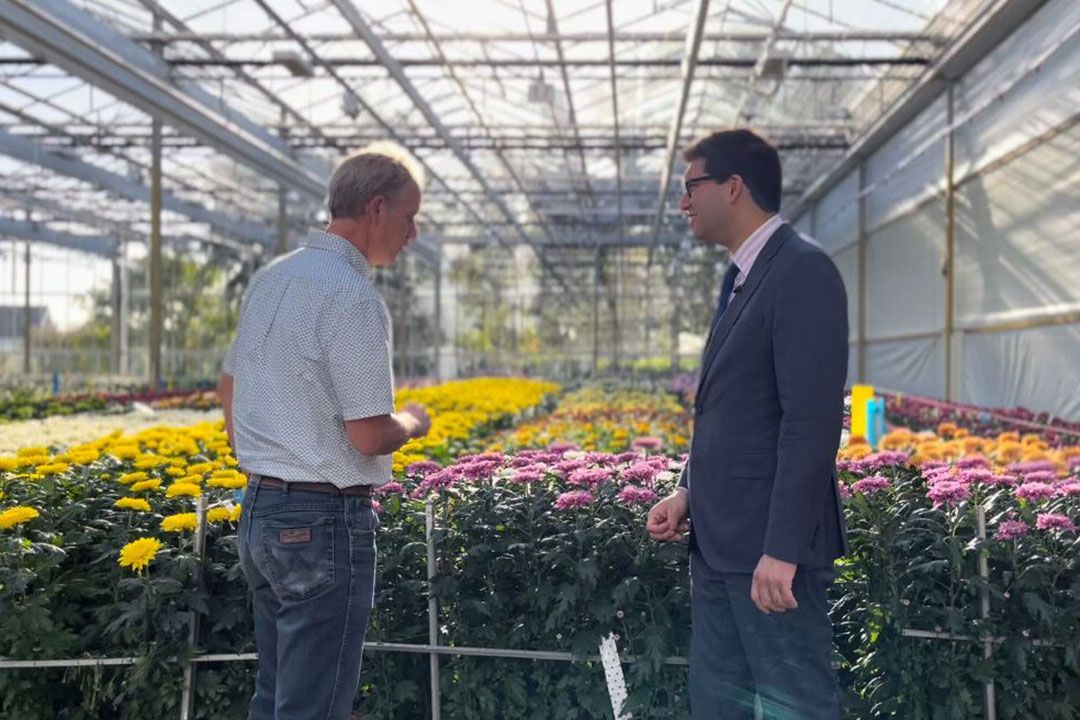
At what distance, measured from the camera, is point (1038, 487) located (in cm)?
302

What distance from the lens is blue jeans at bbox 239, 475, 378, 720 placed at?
83.4 inches

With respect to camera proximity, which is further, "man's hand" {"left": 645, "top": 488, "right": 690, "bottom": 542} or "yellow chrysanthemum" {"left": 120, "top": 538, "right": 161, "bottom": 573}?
"yellow chrysanthemum" {"left": 120, "top": 538, "right": 161, "bottom": 573}

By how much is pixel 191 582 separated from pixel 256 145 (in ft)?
47.2

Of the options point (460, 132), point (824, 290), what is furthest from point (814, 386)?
point (460, 132)

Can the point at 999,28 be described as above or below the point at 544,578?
above

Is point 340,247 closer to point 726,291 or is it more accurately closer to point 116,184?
point 726,291

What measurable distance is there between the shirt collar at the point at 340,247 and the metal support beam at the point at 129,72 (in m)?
8.37

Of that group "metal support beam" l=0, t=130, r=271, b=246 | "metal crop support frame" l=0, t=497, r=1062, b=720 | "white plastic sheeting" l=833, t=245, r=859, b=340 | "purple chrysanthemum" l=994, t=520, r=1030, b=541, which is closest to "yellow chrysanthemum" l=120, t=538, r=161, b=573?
"metal crop support frame" l=0, t=497, r=1062, b=720

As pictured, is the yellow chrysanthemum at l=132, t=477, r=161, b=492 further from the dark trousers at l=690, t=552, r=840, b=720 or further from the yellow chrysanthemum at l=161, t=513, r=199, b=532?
the dark trousers at l=690, t=552, r=840, b=720

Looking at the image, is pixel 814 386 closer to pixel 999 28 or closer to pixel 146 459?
pixel 146 459

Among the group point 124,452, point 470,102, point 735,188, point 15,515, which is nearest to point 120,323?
point 470,102

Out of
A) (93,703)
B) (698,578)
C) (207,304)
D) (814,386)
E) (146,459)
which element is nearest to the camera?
(814,386)

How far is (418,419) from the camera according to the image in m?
2.25

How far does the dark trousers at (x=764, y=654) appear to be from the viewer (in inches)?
79.3
